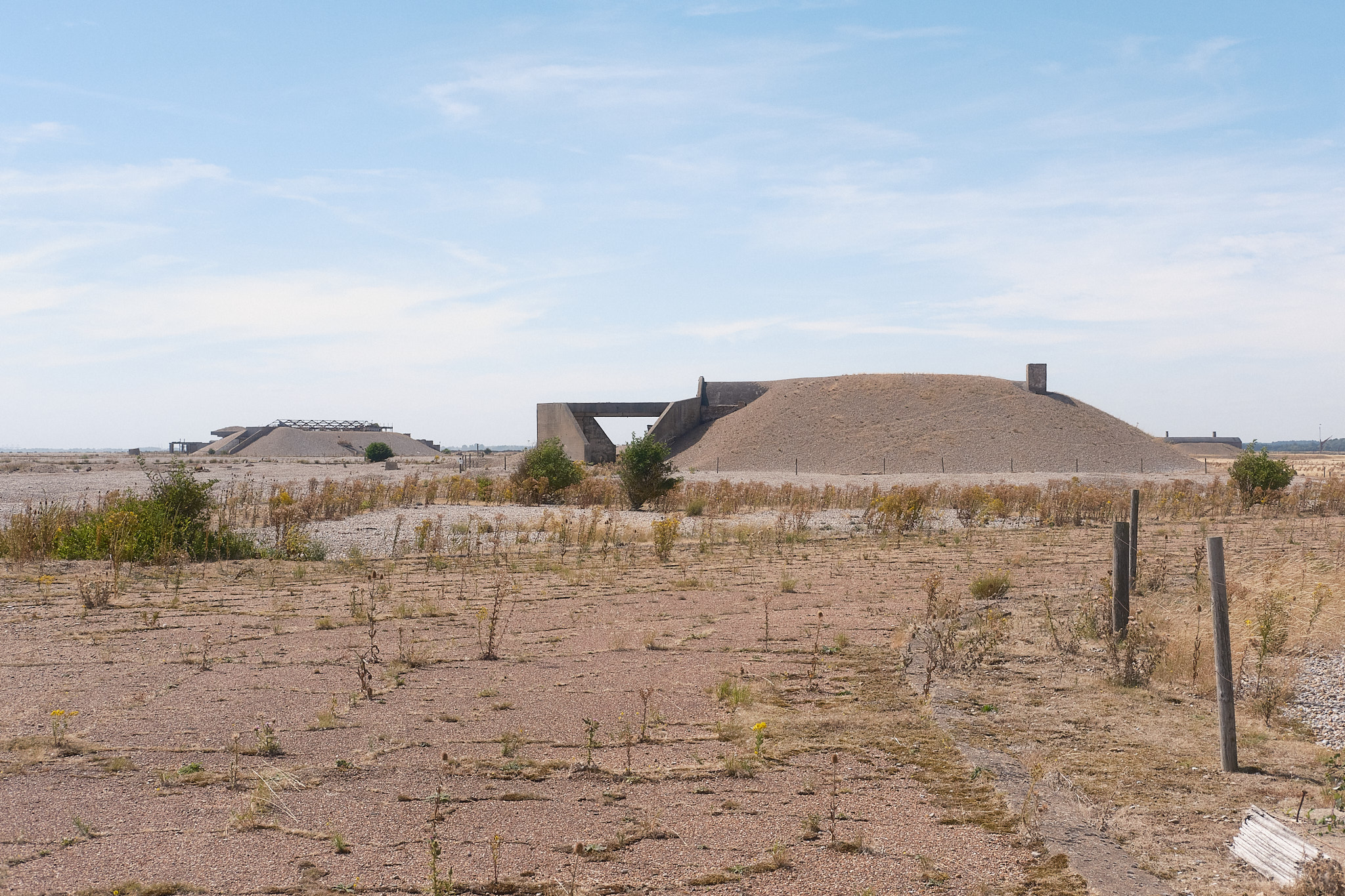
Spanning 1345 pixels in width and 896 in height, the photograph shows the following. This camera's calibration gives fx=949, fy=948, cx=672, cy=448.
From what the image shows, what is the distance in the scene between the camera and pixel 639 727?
6711 mm

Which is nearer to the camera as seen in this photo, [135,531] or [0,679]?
[0,679]

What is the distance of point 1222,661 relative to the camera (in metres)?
5.96

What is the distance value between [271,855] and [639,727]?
279 centimetres

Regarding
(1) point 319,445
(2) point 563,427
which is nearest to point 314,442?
(1) point 319,445

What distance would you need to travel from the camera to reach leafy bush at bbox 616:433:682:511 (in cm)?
2677

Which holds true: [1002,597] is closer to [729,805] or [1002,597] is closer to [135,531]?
[729,805]

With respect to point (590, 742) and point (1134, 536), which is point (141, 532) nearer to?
point (590, 742)

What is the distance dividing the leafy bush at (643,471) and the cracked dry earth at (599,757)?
1516cm

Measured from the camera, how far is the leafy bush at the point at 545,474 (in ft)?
90.9

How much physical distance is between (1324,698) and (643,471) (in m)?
20.6

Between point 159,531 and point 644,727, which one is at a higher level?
point 159,531

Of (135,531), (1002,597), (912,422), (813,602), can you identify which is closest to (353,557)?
(135,531)

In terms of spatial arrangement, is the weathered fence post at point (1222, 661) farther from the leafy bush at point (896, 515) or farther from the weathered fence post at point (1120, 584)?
the leafy bush at point (896, 515)

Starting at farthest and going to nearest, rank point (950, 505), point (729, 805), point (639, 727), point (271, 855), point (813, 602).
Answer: point (950, 505), point (813, 602), point (639, 727), point (729, 805), point (271, 855)
